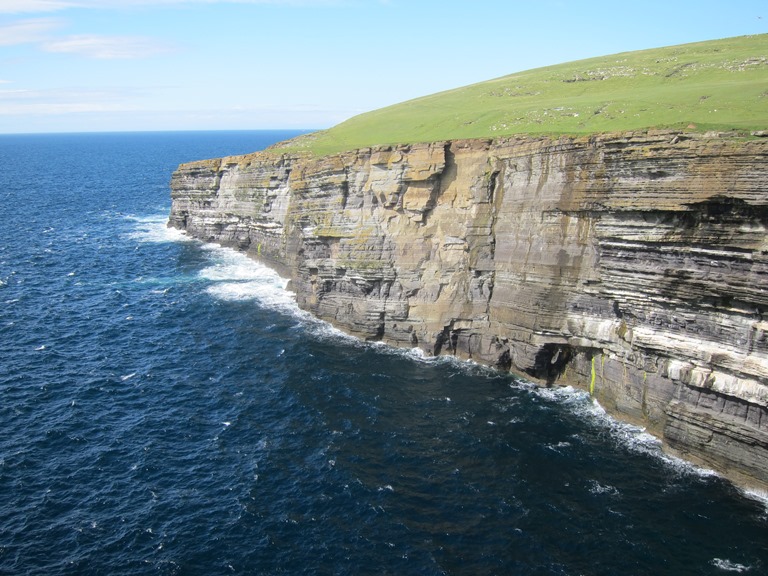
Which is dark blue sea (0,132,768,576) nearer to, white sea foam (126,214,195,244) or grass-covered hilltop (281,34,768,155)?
grass-covered hilltop (281,34,768,155)

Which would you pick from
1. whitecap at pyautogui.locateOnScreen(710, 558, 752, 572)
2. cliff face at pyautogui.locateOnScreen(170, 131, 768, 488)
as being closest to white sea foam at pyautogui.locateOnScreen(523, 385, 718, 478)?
cliff face at pyautogui.locateOnScreen(170, 131, 768, 488)

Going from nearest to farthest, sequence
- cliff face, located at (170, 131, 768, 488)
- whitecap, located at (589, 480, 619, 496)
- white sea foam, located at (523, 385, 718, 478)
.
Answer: whitecap, located at (589, 480, 619, 496), cliff face, located at (170, 131, 768, 488), white sea foam, located at (523, 385, 718, 478)

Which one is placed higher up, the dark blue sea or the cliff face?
the cliff face

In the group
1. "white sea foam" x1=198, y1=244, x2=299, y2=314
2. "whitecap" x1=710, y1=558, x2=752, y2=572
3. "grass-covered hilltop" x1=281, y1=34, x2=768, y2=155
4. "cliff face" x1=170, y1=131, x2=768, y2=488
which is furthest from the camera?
"white sea foam" x1=198, y1=244, x2=299, y2=314

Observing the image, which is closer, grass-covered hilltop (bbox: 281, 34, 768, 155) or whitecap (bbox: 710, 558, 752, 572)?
whitecap (bbox: 710, 558, 752, 572)

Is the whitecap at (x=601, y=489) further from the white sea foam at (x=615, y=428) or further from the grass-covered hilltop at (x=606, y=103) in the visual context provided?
the grass-covered hilltop at (x=606, y=103)

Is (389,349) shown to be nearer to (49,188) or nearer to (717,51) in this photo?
(717,51)
